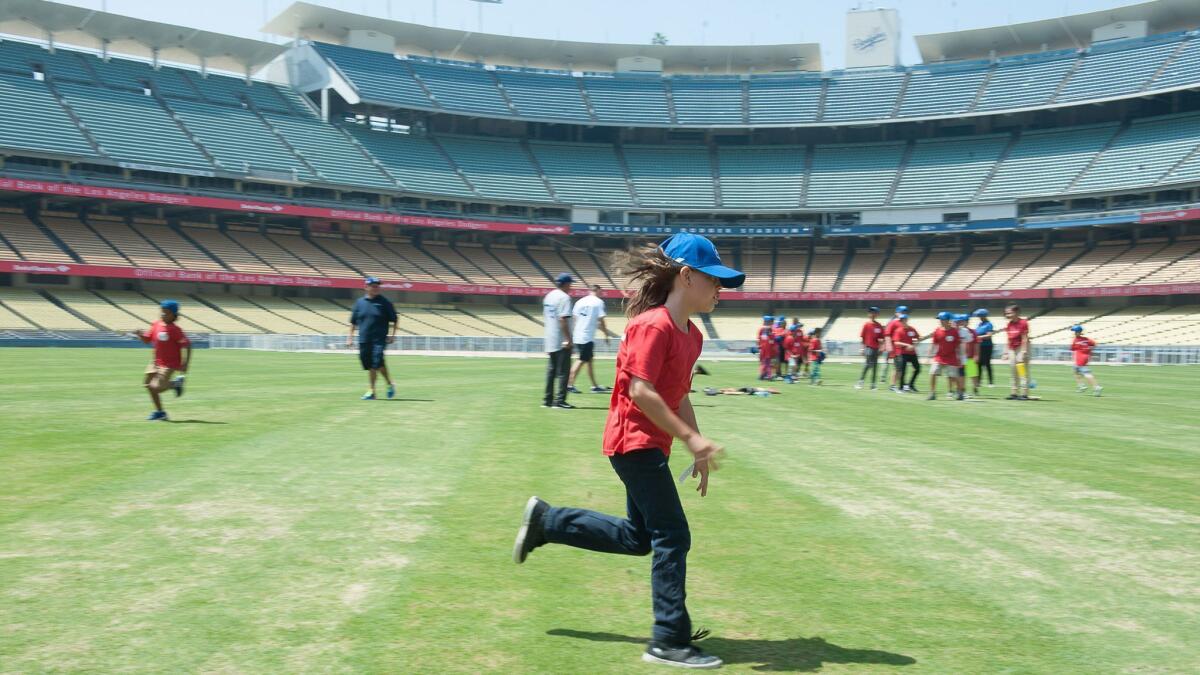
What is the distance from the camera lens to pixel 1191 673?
385cm

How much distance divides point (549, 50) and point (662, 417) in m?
78.2

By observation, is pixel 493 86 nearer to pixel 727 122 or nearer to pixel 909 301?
pixel 727 122

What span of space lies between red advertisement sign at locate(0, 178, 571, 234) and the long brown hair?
186ft

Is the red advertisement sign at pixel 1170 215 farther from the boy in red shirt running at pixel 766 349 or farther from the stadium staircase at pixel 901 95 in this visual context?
the boy in red shirt running at pixel 766 349

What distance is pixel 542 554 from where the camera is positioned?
230 inches

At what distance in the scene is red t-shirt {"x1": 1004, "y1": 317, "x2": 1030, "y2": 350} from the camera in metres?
20.2

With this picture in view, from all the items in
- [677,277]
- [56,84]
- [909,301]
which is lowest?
[677,277]

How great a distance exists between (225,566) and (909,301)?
63.2 meters

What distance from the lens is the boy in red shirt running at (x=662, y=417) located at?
398cm

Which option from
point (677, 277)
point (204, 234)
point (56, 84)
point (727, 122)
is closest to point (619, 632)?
point (677, 277)

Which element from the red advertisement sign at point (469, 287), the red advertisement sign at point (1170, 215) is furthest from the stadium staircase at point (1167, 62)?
the red advertisement sign at point (469, 287)

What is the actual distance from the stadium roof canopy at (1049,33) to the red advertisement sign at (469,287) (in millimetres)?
25360

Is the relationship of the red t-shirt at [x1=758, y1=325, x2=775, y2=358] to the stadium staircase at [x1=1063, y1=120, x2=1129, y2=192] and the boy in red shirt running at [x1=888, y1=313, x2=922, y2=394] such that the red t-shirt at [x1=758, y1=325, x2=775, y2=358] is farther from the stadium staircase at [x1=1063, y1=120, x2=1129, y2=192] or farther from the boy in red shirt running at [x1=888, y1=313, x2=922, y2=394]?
the stadium staircase at [x1=1063, y1=120, x2=1129, y2=192]

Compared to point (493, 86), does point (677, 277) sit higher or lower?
lower
